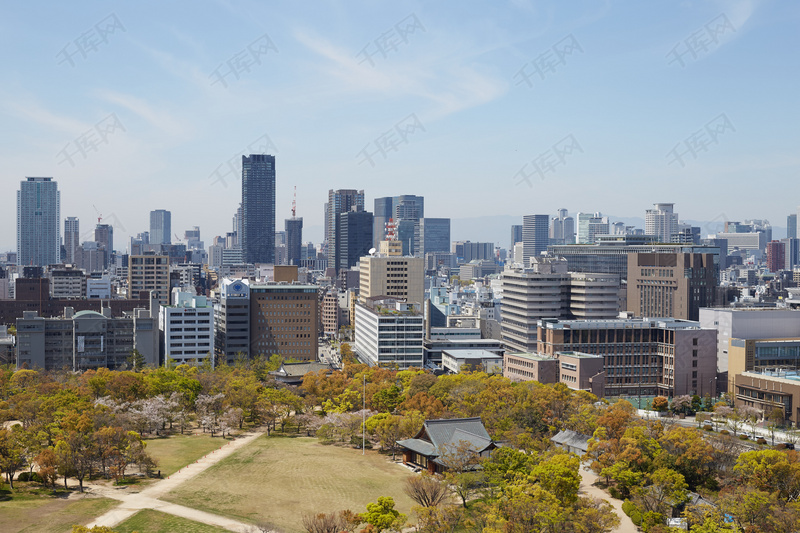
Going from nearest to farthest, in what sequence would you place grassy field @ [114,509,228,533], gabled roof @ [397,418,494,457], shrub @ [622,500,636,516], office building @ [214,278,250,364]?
1. grassy field @ [114,509,228,533]
2. shrub @ [622,500,636,516]
3. gabled roof @ [397,418,494,457]
4. office building @ [214,278,250,364]

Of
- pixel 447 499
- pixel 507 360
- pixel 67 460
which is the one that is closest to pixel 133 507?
pixel 67 460

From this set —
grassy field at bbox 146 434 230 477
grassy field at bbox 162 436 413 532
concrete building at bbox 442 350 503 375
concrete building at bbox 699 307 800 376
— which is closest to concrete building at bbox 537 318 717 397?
concrete building at bbox 699 307 800 376

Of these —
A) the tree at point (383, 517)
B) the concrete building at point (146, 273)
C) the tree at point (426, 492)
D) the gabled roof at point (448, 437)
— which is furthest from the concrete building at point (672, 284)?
the concrete building at point (146, 273)

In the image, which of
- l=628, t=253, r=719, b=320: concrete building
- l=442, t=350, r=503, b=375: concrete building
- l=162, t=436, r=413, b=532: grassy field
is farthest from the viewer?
l=628, t=253, r=719, b=320: concrete building

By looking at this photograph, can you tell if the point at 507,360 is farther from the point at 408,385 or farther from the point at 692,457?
the point at 692,457

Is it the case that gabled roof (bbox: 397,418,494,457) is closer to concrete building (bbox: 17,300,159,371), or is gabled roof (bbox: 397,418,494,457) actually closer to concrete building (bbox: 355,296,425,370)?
concrete building (bbox: 355,296,425,370)

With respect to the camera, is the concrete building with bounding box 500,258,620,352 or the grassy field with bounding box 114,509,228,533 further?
the concrete building with bounding box 500,258,620,352
